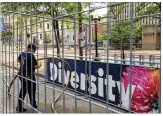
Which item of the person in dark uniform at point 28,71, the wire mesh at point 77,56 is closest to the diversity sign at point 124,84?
the wire mesh at point 77,56

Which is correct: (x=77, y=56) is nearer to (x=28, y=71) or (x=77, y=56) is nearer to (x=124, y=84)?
(x=28, y=71)

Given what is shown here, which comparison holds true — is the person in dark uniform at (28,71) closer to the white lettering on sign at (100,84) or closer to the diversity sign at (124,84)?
the diversity sign at (124,84)

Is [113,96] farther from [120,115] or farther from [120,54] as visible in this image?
[120,115]

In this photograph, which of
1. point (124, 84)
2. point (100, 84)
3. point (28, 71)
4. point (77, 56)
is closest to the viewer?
point (77, 56)

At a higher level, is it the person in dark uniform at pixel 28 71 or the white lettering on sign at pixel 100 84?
the person in dark uniform at pixel 28 71

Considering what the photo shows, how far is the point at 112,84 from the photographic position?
5.49m

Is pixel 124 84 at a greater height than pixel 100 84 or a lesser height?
greater

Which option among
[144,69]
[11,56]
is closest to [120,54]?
[144,69]

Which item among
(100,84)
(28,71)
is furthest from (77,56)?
(100,84)

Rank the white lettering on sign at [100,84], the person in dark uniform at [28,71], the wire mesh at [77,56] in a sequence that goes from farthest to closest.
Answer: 1. the white lettering on sign at [100,84]
2. the person in dark uniform at [28,71]
3. the wire mesh at [77,56]

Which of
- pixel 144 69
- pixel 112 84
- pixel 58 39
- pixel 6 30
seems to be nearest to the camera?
pixel 58 39

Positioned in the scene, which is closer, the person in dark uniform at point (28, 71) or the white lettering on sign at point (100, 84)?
the person in dark uniform at point (28, 71)

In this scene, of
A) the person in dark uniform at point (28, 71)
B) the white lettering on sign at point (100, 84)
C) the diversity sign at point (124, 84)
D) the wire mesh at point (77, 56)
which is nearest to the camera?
the wire mesh at point (77, 56)

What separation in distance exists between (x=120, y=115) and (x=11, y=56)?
223cm
